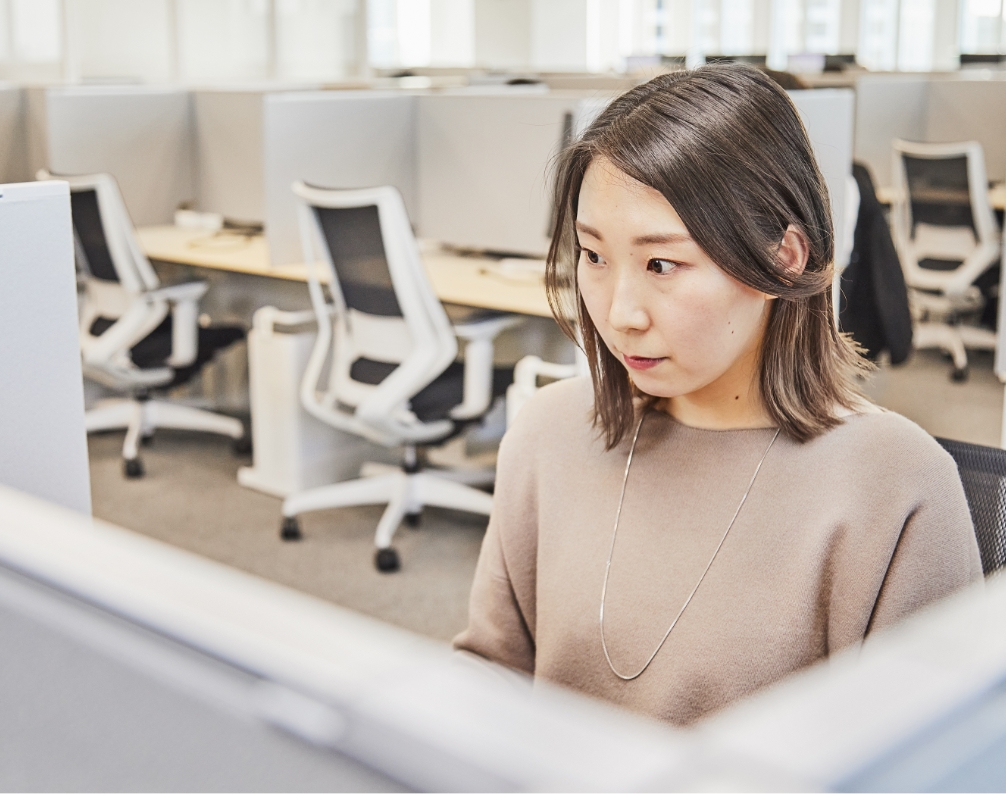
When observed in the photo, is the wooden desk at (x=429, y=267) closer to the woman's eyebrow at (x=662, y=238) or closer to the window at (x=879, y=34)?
the woman's eyebrow at (x=662, y=238)

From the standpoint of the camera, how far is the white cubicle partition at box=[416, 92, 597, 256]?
3.26m

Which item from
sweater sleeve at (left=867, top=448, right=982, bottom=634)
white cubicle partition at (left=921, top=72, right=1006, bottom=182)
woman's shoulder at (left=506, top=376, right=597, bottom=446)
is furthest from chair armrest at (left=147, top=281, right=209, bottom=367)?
white cubicle partition at (left=921, top=72, right=1006, bottom=182)

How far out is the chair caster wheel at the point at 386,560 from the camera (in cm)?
288

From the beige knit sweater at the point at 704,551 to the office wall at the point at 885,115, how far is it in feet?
13.2

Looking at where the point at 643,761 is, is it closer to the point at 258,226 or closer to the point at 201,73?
the point at 258,226

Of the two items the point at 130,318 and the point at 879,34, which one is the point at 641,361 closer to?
the point at 130,318

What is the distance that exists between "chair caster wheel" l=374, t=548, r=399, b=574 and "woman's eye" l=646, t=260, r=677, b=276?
6.96 ft

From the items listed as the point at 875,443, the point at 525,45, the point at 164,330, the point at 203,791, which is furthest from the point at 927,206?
the point at 525,45

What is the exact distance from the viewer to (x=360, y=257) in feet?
9.34

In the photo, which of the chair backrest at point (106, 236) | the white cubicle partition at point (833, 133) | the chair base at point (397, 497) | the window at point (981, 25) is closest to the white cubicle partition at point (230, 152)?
the chair backrest at point (106, 236)

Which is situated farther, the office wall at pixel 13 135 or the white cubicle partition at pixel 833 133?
the office wall at pixel 13 135

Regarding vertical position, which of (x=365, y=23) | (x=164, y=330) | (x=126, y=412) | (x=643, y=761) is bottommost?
(x=126, y=412)

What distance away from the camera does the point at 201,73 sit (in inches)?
256

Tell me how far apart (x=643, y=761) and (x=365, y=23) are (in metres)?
7.48
